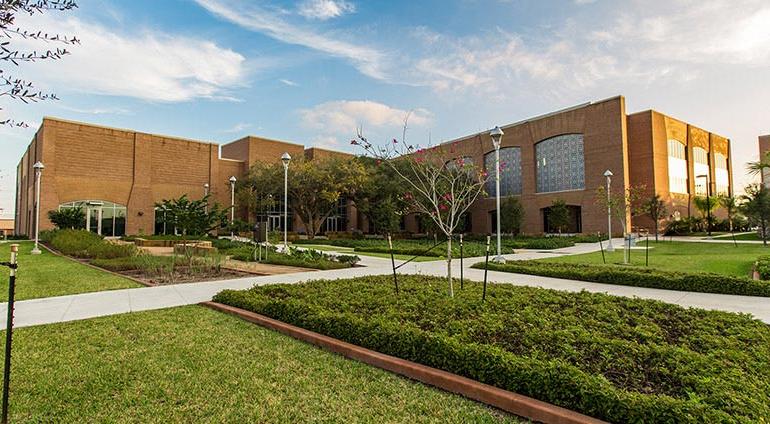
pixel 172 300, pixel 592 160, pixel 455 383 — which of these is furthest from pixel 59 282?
pixel 592 160

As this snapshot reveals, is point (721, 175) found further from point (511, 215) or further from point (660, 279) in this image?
point (660, 279)

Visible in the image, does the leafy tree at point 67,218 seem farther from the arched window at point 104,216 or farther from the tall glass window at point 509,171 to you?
the tall glass window at point 509,171

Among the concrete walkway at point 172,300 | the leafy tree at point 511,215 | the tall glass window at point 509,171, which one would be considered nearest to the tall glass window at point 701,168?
the tall glass window at point 509,171

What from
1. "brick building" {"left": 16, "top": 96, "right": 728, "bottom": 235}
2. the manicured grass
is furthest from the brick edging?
"brick building" {"left": 16, "top": 96, "right": 728, "bottom": 235}

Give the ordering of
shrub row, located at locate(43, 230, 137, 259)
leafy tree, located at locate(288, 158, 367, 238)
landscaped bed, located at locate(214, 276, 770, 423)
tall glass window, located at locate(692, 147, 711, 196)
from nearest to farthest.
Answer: landscaped bed, located at locate(214, 276, 770, 423), shrub row, located at locate(43, 230, 137, 259), leafy tree, located at locate(288, 158, 367, 238), tall glass window, located at locate(692, 147, 711, 196)

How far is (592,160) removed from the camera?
34000 millimetres

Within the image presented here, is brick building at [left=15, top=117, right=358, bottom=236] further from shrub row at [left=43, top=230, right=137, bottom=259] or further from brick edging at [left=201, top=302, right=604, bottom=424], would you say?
brick edging at [left=201, top=302, right=604, bottom=424]

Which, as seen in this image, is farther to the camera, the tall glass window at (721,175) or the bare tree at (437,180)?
the tall glass window at (721,175)

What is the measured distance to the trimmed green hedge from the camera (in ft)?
25.4

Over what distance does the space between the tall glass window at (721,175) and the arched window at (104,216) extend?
6165 cm

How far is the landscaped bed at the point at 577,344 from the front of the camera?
2764 millimetres

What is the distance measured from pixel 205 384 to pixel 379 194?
112 feet

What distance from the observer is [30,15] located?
2.80 meters

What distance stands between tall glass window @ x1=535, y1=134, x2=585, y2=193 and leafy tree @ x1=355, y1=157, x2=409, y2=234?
1371cm
